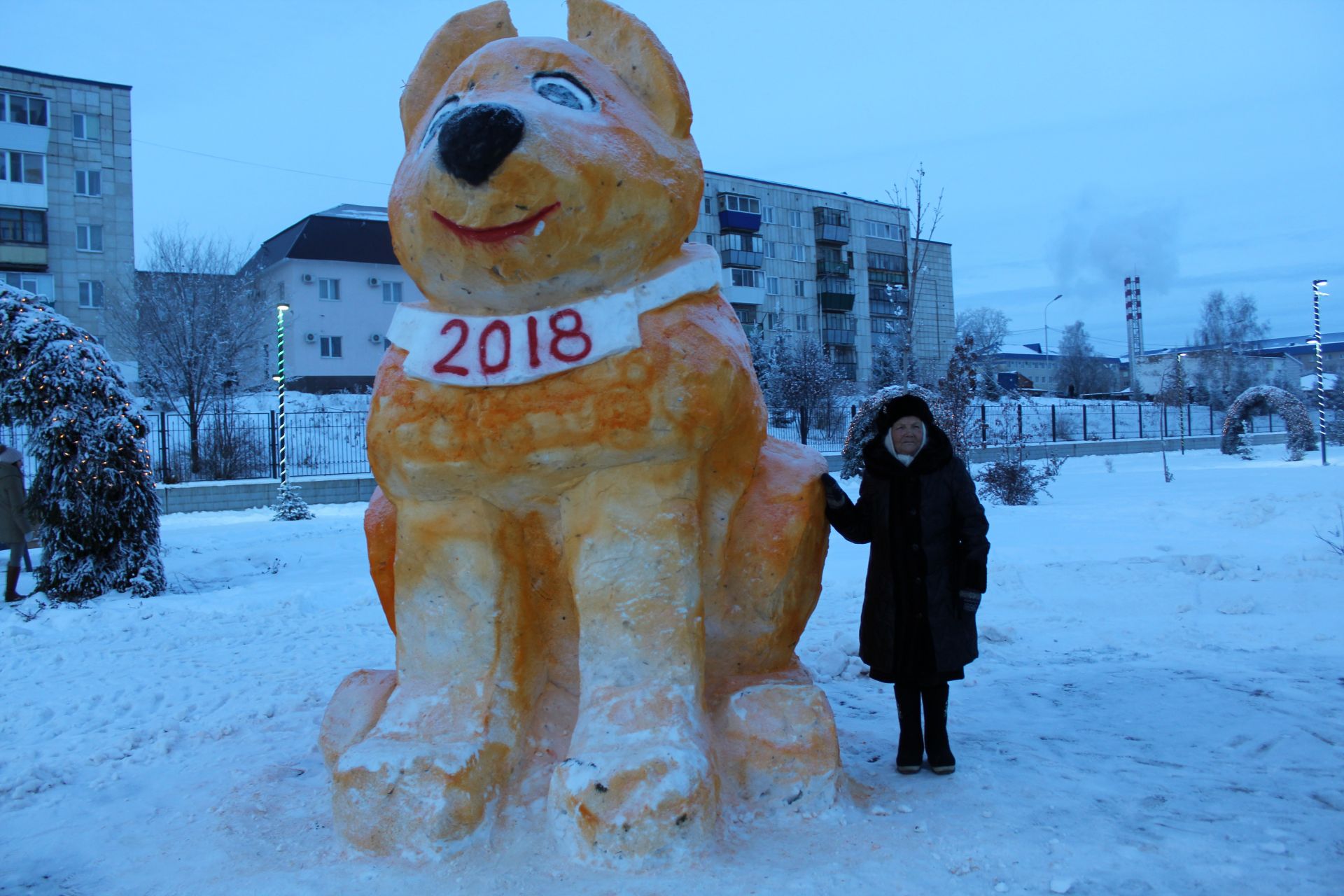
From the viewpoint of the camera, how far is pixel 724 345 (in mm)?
3123

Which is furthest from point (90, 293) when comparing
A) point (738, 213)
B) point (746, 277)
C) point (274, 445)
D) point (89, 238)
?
point (746, 277)

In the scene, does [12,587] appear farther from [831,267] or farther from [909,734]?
[831,267]

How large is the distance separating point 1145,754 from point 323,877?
3083 millimetres

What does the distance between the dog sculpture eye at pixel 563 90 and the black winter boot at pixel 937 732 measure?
8.02 ft

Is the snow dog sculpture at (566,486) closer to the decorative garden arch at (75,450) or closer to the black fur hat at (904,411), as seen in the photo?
the black fur hat at (904,411)

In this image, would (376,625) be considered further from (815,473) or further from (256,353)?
(256,353)

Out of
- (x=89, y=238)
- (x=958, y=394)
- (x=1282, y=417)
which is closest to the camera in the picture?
(x=958, y=394)

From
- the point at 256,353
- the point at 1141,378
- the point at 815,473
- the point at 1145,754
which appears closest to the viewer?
the point at 815,473

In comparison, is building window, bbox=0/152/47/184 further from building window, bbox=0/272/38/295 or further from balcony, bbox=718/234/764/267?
balcony, bbox=718/234/764/267

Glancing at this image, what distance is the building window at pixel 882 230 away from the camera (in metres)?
47.5

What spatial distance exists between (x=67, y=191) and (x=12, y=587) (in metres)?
25.8

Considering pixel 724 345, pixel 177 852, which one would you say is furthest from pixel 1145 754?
pixel 177 852

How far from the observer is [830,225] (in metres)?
44.9

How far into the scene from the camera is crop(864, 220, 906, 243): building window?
47469 mm
